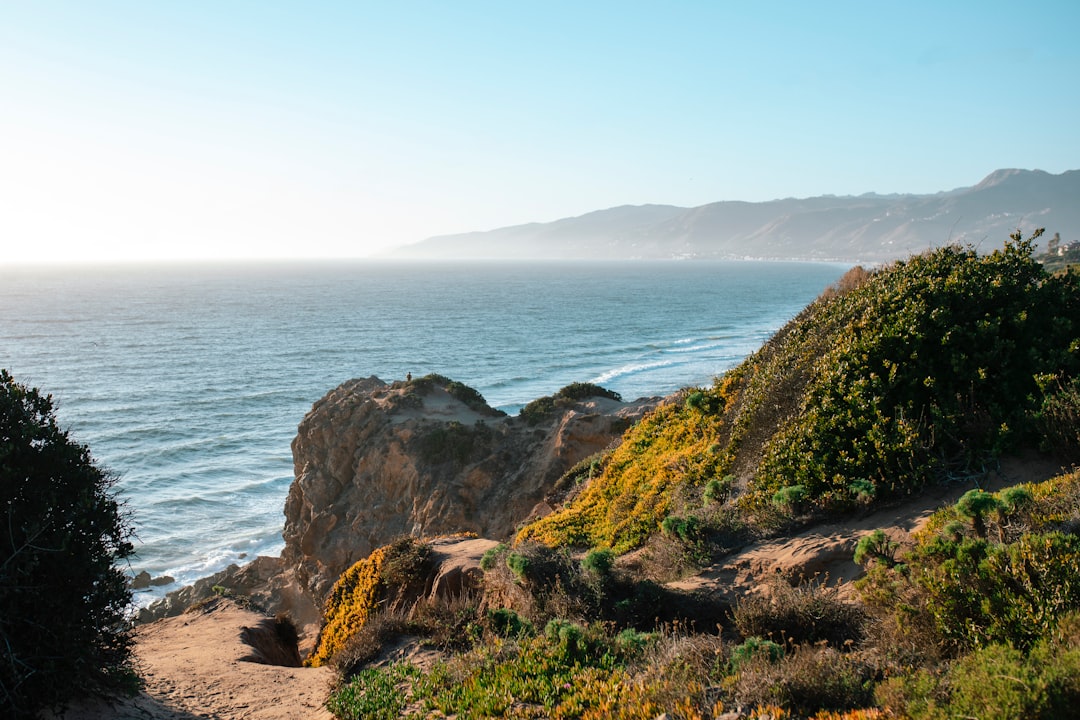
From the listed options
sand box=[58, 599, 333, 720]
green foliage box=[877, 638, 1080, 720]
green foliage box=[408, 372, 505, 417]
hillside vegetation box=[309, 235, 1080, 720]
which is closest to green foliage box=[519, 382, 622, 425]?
green foliage box=[408, 372, 505, 417]

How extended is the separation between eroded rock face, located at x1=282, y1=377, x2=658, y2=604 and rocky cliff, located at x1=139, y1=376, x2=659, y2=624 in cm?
4

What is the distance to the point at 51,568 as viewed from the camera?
26.6ft

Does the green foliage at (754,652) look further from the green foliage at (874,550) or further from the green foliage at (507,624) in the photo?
the green foliage at (507,624)

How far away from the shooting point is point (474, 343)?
70125 millimetres

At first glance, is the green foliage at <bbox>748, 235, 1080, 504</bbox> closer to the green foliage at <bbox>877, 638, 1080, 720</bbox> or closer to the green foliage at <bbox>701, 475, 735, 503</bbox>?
the green foliage at <bbox>701, 475, 735, 503</bbox>

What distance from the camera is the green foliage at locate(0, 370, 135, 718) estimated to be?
305 inches

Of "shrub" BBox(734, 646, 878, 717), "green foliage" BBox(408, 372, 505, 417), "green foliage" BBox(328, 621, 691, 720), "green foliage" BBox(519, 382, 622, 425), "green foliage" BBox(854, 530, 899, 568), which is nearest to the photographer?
"shrub" BBox(734, 646, 878, 717)

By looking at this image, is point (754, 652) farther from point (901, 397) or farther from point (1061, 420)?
point (1061, 420)

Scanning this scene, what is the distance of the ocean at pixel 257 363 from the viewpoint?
32.4m

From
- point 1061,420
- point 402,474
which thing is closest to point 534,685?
point 1061,420

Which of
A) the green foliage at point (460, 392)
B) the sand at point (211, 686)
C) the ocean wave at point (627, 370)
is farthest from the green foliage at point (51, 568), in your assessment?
the ocean wave at point (627, 370)

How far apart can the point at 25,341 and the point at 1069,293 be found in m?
86.5

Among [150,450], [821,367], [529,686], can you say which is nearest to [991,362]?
[821,367]

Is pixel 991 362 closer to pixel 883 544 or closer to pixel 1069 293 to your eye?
pixel 1069 293
